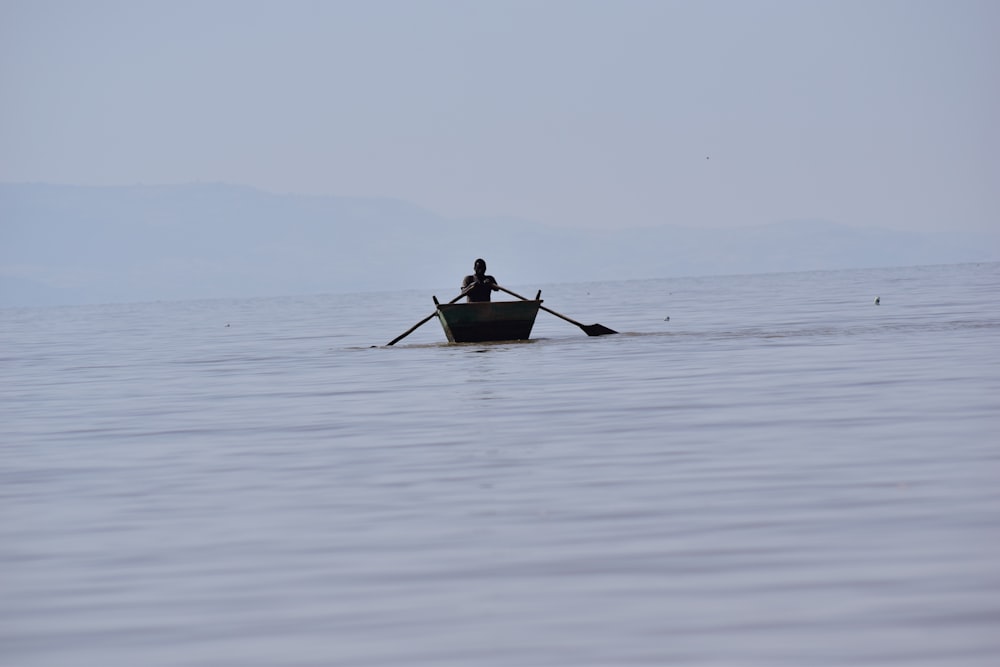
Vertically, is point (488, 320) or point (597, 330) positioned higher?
point (488, 320)

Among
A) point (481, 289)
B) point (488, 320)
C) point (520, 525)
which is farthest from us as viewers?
point (481, 289)

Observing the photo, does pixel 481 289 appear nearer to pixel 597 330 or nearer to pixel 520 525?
pixel 597 330

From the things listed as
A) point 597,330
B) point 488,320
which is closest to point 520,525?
point 488,320

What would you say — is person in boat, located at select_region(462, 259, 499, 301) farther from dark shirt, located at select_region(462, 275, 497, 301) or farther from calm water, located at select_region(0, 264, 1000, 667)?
calm water, located at select_region(0, 264, 1000, 667)

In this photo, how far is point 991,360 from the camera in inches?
1081

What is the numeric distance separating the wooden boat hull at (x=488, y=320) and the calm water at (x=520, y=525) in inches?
472

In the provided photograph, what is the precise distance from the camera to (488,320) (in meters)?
39.0

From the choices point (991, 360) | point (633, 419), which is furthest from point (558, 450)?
point (991, 360)

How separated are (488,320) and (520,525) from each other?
89.5 feet

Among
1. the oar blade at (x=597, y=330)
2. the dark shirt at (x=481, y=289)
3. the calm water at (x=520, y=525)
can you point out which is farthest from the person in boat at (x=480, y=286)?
the calm water at (x=520, y=525)

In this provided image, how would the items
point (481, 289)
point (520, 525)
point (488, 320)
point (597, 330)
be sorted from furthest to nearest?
1. point (597, 330)
2. point (481, 289)
3. point (488, 320)
4. point (520, 525)

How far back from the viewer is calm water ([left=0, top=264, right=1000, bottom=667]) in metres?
8.34

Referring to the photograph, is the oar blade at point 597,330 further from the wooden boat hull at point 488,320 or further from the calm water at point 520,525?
the calm water at point 520,525

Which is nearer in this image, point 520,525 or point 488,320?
point 520,525
